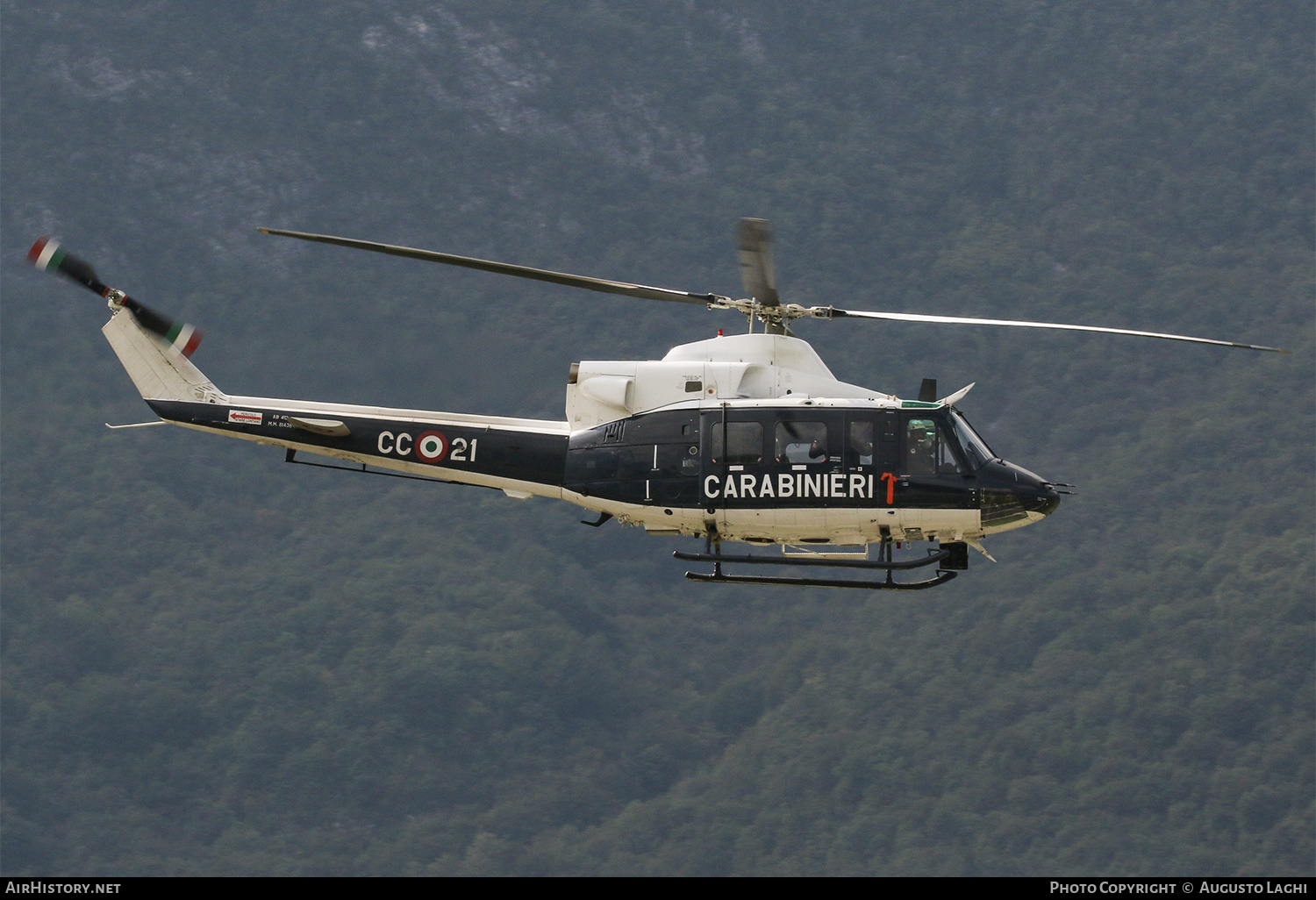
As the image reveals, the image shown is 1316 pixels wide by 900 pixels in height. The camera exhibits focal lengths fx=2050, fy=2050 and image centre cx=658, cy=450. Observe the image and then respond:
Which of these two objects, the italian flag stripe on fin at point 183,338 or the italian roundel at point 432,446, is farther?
the italian flag stripe on fin at point 183,338

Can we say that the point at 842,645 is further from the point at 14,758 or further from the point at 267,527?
the point at 14,758

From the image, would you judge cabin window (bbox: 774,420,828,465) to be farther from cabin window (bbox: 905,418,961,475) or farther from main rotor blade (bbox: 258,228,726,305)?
main rotor blade (bbox: 258,228,726,305)

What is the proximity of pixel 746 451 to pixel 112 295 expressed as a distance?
783cm

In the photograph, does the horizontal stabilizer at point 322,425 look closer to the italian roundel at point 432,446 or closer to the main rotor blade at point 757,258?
the italian roundel at point 432,446

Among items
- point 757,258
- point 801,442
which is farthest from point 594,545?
point 757,258

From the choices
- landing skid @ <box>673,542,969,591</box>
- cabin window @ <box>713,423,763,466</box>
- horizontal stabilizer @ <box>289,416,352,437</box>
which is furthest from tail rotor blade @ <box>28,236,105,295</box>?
landing skid @ <box>673,542,969,591</box>

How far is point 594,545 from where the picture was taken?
76.1m

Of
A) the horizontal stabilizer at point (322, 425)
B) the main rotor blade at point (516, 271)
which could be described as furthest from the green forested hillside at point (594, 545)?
the main rotor blade at point (516, 271)

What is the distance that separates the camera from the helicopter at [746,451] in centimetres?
2114

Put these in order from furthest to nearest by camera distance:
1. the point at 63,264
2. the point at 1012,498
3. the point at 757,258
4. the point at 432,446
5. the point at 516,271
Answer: the point at 63,264
the point at 432,446
the point at 1012,498
the point at 516,271
the point at 757,258

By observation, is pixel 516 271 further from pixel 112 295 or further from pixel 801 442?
pixel 112 295

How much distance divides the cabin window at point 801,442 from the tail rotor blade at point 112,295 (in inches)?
274

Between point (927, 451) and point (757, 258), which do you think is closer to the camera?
point (757, 258)

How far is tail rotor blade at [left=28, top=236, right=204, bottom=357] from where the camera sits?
23.5 m
